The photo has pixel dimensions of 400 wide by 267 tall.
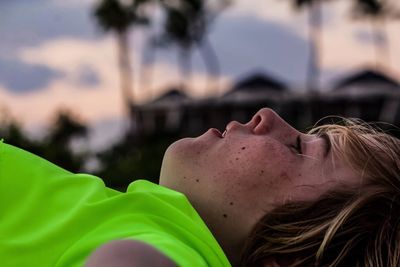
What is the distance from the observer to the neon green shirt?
2445 millimetres

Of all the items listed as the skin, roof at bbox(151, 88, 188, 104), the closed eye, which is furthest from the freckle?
roof at bbox(151, 88, 188, 104)

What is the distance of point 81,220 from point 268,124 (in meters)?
0.87

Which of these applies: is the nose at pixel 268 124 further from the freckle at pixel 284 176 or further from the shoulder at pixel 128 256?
the shoulder at pixel 128 256

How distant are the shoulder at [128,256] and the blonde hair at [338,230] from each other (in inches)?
28.2

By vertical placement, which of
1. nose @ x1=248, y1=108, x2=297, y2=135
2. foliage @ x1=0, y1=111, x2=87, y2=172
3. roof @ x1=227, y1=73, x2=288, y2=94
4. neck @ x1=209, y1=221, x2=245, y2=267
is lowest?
roof @ x1=227, y1=73, x2=288, y2=94

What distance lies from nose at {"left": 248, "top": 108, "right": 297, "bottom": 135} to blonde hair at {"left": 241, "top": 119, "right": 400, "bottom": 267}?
32 cm

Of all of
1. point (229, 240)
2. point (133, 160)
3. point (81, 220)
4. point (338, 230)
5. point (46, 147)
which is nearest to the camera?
point (81, 220)

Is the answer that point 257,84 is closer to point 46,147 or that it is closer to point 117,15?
point 117,15

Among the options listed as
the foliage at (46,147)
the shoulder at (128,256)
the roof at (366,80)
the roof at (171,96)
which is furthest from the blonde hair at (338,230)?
the roof at (171,96)

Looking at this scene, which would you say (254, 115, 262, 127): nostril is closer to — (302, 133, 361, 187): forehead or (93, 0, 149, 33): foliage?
(302, 133, 361, 187): forehead

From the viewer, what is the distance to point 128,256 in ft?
6.89

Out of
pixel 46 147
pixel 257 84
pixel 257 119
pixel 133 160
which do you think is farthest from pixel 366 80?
pixel 257 119

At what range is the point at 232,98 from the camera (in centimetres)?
4725

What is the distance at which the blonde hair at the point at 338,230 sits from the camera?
109 inches
